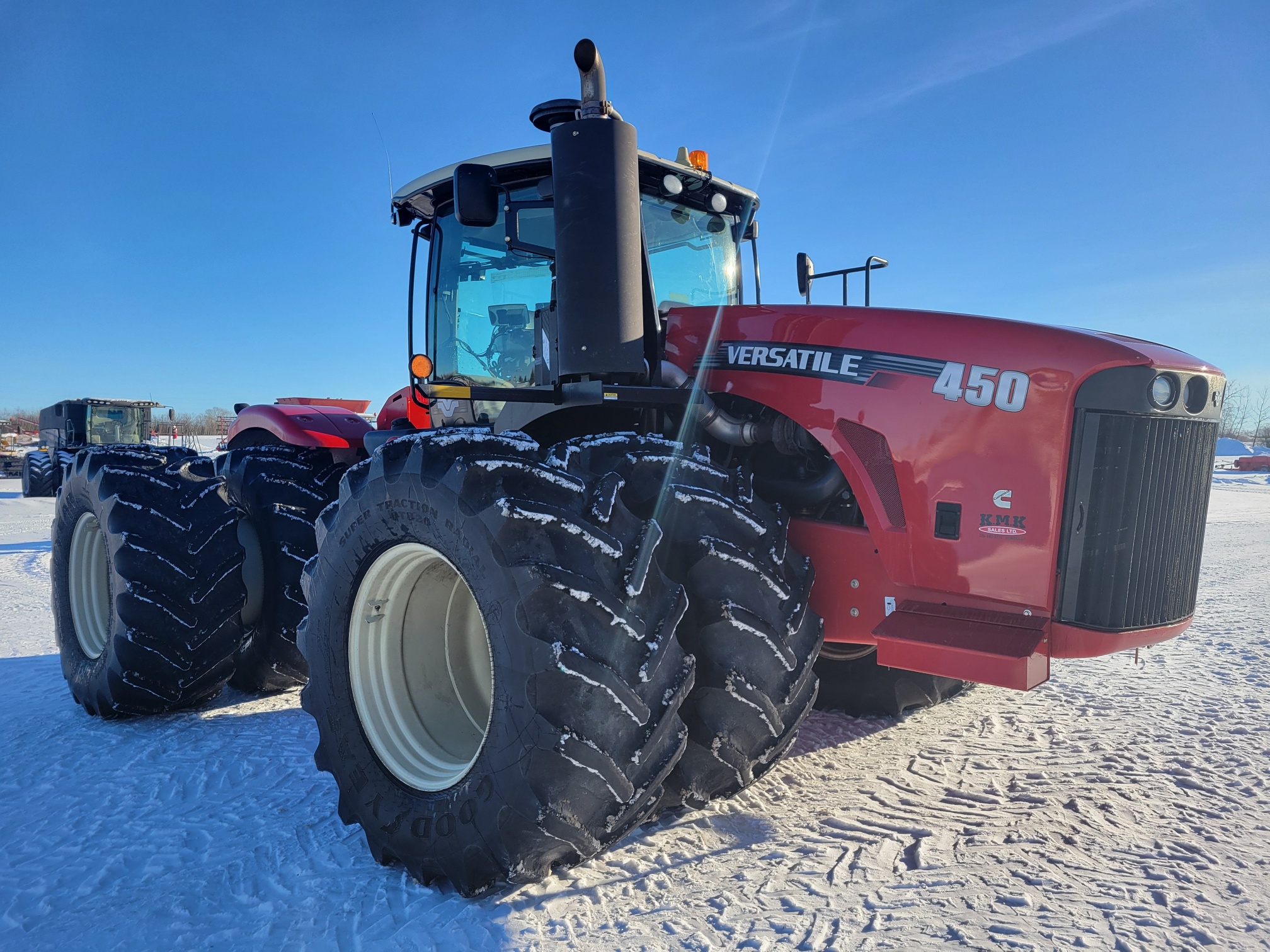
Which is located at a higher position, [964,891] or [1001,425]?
[1001,425]

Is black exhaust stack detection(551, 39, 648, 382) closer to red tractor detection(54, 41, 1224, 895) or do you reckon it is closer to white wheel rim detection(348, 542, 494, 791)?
red tractor detection(54, 41, 1224, 895)

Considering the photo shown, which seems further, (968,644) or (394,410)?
(394,410)

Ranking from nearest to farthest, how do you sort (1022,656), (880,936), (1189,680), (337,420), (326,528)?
1. (880,936)
2. (1022,656)
3. (326,528)
4. (1189,680)
5. (337,420)

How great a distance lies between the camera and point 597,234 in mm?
2502

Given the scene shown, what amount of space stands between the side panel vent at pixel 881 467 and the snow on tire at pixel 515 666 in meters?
0.75

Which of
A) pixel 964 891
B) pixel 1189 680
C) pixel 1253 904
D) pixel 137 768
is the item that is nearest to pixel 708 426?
pixel 964 891

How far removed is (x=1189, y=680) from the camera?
4109 mm

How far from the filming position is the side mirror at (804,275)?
4.16 meters

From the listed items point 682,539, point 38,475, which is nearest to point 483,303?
point 682,539

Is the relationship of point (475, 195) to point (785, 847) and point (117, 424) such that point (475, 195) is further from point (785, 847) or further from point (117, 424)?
point (117, 424)

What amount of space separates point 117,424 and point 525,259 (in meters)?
22.3

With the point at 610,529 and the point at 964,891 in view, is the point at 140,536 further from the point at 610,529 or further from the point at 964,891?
the point at 964,891

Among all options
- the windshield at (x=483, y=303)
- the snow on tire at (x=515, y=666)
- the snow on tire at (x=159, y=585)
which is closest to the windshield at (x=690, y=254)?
the windshield at (x=483, y=303)

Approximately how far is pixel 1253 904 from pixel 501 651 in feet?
6.99
